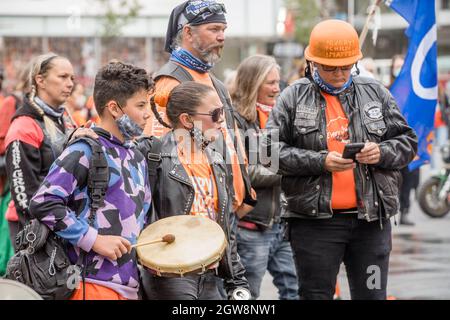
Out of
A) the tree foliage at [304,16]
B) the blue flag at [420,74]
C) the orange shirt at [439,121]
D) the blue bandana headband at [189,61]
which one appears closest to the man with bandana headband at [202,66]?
the blue bandana headband at [189,61]

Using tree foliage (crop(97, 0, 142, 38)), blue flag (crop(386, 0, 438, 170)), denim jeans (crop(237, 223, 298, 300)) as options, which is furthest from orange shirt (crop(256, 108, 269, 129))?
tree foliage (crop(97, 0, 142, 38))

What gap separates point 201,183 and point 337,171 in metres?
0.85

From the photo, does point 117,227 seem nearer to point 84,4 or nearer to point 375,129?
point 375,129

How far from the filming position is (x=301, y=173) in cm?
537

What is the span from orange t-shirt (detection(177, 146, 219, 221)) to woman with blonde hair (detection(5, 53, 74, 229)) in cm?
136

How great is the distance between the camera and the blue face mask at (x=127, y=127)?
4.42m

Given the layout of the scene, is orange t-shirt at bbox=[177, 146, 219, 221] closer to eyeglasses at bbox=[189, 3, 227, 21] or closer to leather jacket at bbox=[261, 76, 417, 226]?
leather jacket at bbox=[261, 76, 417, 226]

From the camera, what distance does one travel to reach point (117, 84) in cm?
449

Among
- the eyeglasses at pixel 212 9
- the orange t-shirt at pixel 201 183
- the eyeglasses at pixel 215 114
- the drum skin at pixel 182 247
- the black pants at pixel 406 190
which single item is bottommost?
the black pants at pixel 406 190

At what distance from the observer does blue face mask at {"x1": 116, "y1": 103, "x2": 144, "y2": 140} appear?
4.42 m

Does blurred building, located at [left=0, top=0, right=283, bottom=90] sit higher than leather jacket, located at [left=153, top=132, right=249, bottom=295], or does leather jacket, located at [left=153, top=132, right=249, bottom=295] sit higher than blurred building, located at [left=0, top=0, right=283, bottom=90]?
leather jacket, located at [left=153, top=132, right=249, bottom=295]

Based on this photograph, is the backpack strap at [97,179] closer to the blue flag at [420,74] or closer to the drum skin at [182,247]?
the drum skin at [182,247]

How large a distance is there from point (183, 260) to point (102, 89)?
3.18 ft

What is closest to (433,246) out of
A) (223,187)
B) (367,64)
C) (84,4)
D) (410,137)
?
(367,64)
